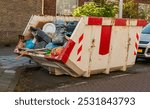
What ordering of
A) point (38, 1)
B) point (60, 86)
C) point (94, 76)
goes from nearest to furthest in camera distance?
point (60, 86)
point (94, 76)
point (38, 1)

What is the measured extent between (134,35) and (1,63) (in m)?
4.24

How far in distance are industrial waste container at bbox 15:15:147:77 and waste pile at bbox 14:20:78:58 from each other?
0.43ft

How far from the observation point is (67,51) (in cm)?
1122

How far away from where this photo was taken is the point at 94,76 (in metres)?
12.5

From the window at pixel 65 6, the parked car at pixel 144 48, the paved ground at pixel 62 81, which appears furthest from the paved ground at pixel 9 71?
the window at pixel 65 6

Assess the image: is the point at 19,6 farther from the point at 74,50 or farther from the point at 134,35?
the point at 74,50

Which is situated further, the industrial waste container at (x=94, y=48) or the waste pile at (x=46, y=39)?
the waste pile at (x=46, y=39)

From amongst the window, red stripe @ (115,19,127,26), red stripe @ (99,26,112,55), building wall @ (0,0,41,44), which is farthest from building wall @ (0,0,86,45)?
red stripe @ (99,26,112,55)

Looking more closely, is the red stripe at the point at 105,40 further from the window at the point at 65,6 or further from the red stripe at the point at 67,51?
Result: the window at the point at 65,6

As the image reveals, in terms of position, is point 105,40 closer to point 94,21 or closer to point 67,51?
point 94,21

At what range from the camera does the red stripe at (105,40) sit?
12344 millimetres

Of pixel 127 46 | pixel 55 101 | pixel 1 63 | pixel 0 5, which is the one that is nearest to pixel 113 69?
pixel 127 46

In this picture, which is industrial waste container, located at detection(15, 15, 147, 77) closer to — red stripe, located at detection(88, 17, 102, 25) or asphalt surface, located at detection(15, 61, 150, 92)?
red stripe, located at detection(88, 17, 102, 25)

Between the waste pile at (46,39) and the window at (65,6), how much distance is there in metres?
12.3
